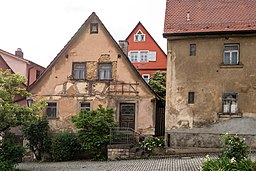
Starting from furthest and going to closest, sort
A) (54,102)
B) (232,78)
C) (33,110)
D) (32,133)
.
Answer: (54,102) < (32,133) < (232,78) < (33,110)

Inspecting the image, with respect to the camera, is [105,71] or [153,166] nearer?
[153,166]

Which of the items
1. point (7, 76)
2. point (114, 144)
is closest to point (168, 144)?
point (114, 144)

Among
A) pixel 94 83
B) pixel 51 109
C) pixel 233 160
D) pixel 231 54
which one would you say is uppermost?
pixel 231 54

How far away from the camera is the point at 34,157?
26031 mm

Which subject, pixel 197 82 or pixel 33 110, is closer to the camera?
pixel 33 110

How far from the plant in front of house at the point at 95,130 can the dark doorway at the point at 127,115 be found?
2248mm

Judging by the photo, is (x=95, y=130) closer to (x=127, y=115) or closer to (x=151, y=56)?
(x=127, y=115)

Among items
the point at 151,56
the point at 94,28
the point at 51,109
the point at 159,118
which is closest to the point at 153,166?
the point at 159,118

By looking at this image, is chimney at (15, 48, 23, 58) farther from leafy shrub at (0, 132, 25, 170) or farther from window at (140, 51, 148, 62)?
leafy shrub at (0, 132, 25, 170)

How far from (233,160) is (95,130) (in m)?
11.2

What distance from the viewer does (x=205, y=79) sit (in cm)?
2323

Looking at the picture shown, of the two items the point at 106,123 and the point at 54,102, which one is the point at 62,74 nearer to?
the point at 54,102

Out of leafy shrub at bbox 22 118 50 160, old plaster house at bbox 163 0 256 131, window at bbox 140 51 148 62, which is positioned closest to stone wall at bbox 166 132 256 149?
old plaster house at bbox 163 0 256 131

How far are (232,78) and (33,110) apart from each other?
1127cm
